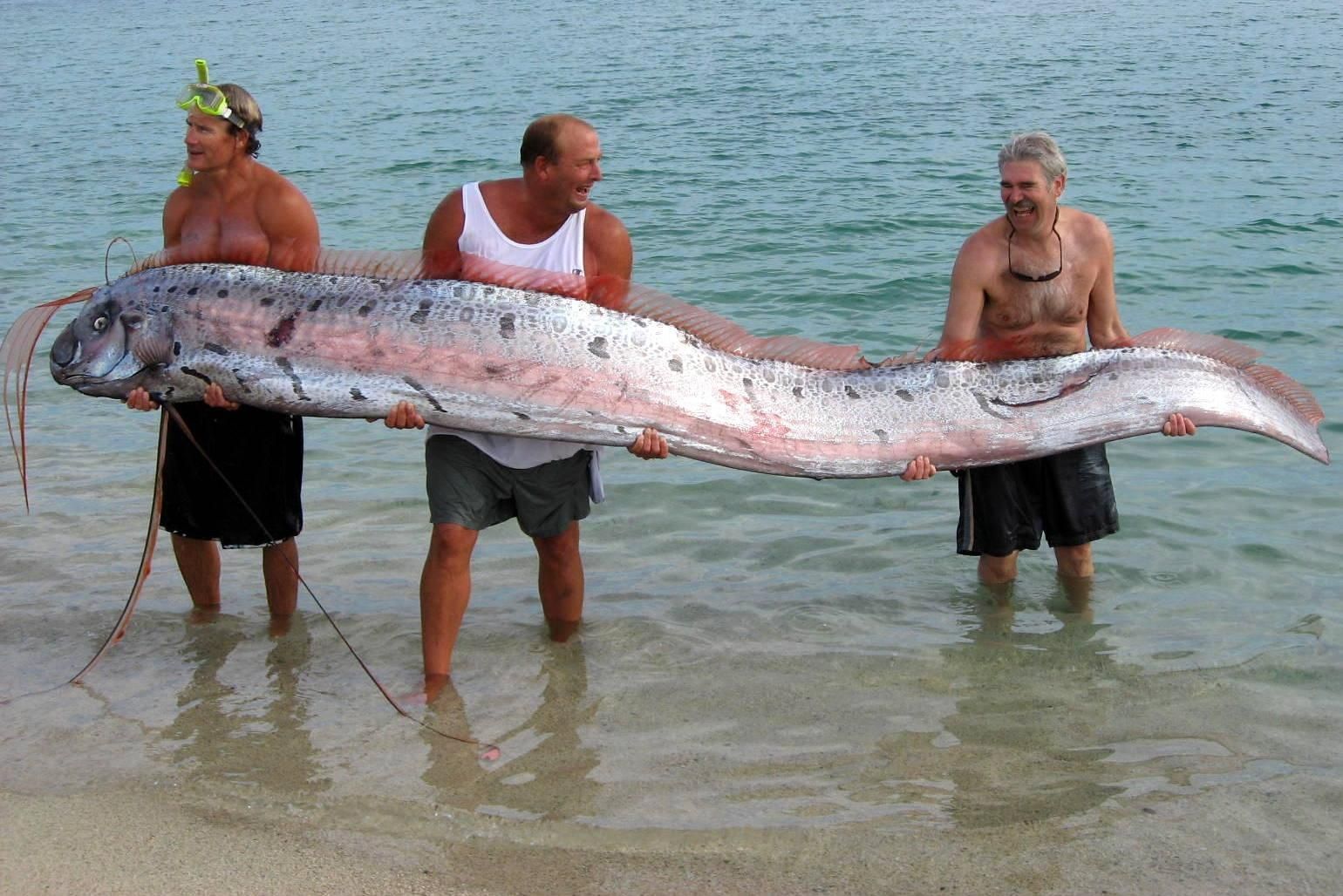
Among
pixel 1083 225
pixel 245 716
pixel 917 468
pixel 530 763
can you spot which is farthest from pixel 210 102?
pixel 1083 225

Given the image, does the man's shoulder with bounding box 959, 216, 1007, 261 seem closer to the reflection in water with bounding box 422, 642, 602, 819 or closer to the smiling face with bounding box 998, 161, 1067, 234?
the smiling face with bounding box 998, 161, 1067, 234

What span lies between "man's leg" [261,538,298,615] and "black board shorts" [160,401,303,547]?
30cm

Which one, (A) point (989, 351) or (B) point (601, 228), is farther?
(A) point (989, 351)

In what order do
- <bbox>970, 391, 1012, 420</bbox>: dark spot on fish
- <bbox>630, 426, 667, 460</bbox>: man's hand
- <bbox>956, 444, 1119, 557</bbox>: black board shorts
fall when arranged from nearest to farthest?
1. <bbox>630, 426, 667, 460</bbox>: man's hand
2. <bbox>970, 391, 1012, 420</bbox>: dark spot on fish
3. <bbox>956, 444, 1119, 557</bbox>: black board shorts

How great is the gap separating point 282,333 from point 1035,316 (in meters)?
2.67

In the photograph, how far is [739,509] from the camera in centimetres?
711

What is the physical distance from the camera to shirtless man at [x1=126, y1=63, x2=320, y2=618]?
15.9 ft

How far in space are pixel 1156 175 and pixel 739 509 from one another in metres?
9.43

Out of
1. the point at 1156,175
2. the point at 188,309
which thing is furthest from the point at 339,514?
the point at 1156,175

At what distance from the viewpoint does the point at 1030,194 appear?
4.96 m

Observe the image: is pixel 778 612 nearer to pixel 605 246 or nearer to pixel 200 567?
pixel 605 246

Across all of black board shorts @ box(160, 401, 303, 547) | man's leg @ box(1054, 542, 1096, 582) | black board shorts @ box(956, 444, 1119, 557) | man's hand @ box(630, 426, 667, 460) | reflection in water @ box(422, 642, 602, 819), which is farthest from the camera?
man's leg @ box(1054, 542, 1096, 582)

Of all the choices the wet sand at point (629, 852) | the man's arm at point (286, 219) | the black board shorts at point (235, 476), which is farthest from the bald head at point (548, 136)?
the wet sand at point (629, 852)

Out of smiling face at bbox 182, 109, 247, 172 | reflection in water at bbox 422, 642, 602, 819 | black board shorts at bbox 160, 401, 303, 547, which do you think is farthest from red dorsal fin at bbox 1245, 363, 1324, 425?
smiling face at bbox 182, 109, 247, 172
